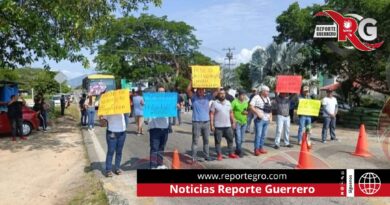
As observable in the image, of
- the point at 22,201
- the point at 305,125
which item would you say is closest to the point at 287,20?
the point at 305,125

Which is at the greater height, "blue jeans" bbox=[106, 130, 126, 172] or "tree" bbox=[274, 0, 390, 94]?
"tree" bbox=[274, 0, 390, 94]

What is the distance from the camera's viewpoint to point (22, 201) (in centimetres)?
849

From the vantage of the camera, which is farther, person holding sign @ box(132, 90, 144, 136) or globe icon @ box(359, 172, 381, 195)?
person holding sign @ box(132, 90, 144, 136)

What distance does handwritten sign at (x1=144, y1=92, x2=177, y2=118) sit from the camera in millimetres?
8992

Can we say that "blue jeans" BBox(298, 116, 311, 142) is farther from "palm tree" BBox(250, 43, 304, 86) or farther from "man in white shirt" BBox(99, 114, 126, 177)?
"palm tree" BBox(250, 43, 304, 86)

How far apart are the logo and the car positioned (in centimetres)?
1366

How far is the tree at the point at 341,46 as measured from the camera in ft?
66.3

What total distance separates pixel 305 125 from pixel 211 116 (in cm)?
461

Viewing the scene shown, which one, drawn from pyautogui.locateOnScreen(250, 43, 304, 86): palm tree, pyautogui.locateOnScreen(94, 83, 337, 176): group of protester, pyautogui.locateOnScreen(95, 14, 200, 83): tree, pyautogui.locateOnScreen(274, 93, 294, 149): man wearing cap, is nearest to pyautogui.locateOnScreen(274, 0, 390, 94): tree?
pyautogui.locateOnScreen(250, 43, 304, 86): palm tree

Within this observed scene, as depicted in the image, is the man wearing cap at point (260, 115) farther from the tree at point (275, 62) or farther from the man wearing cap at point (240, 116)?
the tree at point (275, 62)

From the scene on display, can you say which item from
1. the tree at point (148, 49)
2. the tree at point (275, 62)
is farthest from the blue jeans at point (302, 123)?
the tree at point (148, 49)

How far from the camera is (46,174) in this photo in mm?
10539

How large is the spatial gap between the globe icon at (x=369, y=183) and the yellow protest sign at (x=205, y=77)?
571 centimetres

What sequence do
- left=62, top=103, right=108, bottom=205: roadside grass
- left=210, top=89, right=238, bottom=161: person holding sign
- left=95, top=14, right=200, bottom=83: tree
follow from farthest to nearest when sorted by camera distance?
left=95, top=14, right=200, bottom=83: tree → left=210, top=89, right=238, bottom=161: person holding sign → left=62, top=103, right=108, bottom=205: roadside grass
